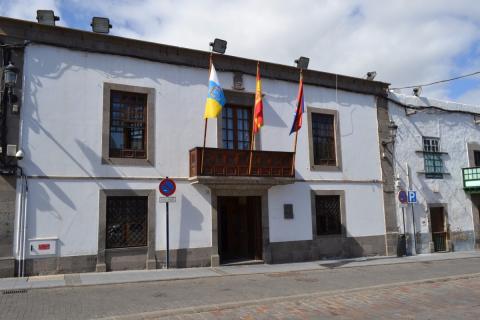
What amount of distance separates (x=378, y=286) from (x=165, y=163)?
268 inches

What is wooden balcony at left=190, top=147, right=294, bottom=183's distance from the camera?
12.8m

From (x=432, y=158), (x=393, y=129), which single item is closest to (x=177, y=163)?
(x=393, y=129)

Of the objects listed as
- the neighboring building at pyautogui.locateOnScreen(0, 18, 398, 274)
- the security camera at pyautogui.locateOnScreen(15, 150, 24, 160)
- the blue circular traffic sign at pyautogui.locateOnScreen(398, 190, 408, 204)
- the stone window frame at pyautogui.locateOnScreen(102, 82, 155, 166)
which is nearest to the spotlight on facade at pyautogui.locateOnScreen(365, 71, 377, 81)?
the neighboring building at pyautogui.locateOnScreen(0, 18, 398, 274)

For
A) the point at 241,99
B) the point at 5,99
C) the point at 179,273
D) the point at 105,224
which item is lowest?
the point at 179,273

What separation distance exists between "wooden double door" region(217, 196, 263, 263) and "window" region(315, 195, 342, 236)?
2.31m

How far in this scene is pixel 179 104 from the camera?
1341cm

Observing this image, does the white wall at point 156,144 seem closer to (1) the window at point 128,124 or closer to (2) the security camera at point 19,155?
(2) the security camera at point 19,155

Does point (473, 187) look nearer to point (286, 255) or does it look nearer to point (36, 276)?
point (286, 255)

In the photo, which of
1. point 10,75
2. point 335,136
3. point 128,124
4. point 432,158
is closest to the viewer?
point 10,75

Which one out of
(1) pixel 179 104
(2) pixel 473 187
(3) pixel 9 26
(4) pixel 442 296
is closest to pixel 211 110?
(1) pixel 179 104

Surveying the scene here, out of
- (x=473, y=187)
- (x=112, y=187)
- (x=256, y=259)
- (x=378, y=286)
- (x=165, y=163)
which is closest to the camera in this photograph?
(x=378, y=286)

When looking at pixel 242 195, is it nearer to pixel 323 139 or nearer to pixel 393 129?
pixel 323 139

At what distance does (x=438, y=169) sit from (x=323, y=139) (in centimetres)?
598

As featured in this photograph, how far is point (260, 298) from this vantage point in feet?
29.0
